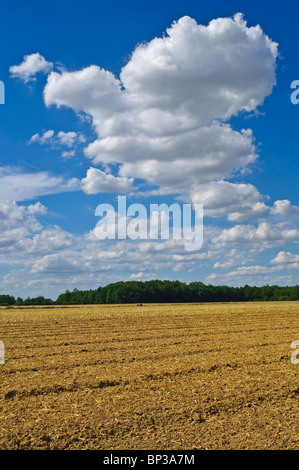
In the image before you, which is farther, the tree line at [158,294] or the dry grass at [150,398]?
the tree line at [158,294]

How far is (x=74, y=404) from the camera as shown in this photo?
8.90 m

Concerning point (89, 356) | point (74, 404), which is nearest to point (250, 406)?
point (74, 404)

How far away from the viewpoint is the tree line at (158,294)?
11725cm

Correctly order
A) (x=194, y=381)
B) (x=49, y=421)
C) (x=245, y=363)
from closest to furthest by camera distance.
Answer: (x=49, y=421), (x=194, y=381), (x=245, y=363)

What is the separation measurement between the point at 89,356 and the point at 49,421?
739 centimetres

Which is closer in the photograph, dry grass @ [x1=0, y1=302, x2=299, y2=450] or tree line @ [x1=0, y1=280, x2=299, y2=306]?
dry grass @ [x1=0, y1=302, x2=299, y2=450]

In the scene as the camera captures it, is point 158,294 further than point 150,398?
Yes

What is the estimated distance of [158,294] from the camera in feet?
405

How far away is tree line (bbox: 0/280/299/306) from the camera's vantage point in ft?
385
